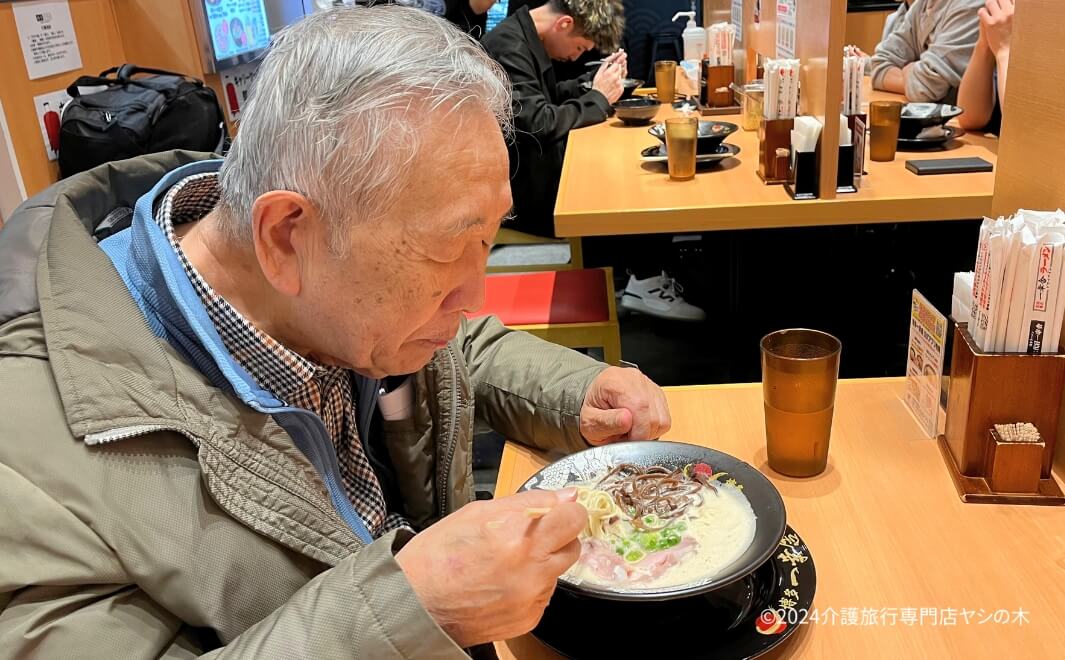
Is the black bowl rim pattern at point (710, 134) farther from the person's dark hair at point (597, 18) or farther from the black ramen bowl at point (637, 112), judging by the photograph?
the person's dark hair at point (597, 18)

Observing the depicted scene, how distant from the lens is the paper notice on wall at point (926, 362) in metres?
1.11

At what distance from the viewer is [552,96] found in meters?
3.97

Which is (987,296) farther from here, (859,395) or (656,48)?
(656,48)

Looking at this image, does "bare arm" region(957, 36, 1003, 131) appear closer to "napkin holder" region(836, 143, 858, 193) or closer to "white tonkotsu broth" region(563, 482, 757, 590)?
"napkin holder" region(836, 143, 858, 193)

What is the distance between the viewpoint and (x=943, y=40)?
121 inches

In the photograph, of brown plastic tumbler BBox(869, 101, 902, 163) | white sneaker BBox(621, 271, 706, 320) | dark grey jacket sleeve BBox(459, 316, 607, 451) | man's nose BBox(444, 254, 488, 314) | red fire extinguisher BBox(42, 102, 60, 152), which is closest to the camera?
man's nose BBox(444, 254, 488, 314)

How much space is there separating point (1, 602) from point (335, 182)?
47 cm

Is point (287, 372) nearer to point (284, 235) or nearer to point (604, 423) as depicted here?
point (284, 235)

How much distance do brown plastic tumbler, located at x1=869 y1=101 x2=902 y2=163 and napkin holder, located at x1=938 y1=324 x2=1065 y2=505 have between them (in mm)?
1414

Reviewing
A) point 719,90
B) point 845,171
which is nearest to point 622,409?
point 845,171

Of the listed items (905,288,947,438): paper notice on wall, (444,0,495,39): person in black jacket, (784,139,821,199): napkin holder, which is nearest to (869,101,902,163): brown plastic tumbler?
(784,139,821,199): napkin holder

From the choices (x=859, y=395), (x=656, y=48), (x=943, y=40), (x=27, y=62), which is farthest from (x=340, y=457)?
(x=656, y=48)

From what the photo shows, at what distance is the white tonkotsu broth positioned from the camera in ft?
2.85

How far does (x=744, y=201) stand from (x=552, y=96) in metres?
2.10
